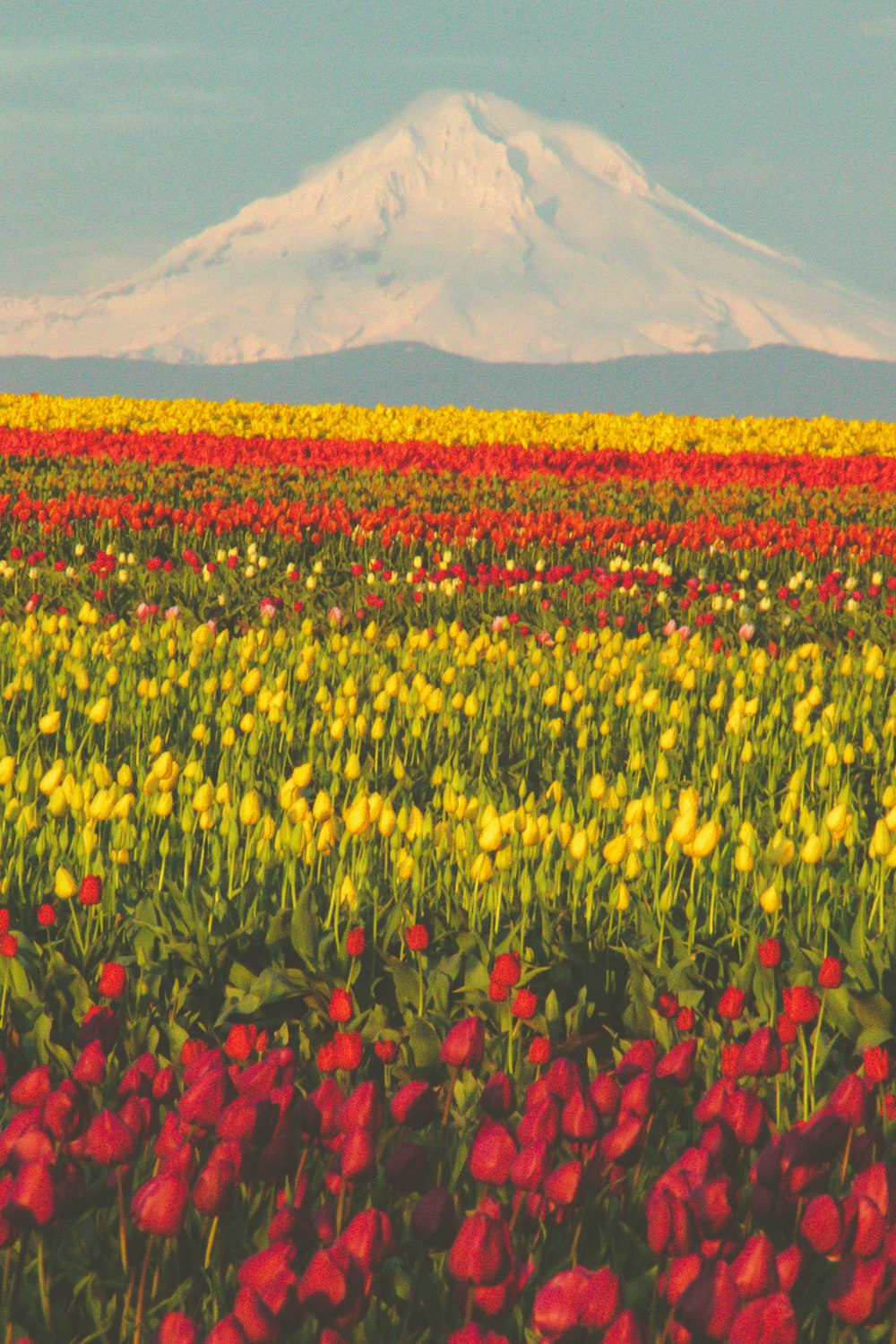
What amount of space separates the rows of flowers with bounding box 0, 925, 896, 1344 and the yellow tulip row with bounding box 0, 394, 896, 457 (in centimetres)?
2019

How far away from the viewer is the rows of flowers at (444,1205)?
4.92ft

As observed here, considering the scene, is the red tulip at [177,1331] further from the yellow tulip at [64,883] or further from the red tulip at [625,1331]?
the yellow tulip at [64,883]

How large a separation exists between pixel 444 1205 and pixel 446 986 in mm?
1249

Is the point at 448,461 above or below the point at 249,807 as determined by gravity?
above

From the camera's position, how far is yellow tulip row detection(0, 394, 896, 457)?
2367cm

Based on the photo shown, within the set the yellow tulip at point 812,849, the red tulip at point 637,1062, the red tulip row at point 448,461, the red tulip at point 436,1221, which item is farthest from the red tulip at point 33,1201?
the red tulip row at point 448,461

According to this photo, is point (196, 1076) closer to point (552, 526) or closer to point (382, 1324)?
point (382, 1324)

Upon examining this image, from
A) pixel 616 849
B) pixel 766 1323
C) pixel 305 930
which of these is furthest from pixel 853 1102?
pixel 305 930

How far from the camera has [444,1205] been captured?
1.68 metres

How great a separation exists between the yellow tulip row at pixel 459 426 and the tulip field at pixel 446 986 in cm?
1589

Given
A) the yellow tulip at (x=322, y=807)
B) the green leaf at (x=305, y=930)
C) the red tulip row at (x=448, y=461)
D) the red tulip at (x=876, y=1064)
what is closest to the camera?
the red tulip at (x=876, y=1064)

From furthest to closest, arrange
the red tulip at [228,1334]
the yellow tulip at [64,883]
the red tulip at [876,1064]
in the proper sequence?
the yellow tulip at [64,883], the red tulip at [876,1064], the red tulip at [228,1334]

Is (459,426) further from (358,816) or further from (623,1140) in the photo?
(623,1140)

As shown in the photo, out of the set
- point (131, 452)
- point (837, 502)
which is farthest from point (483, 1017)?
point (131, 452)
